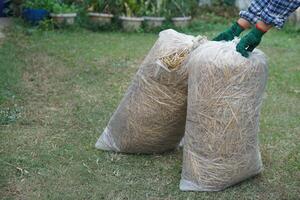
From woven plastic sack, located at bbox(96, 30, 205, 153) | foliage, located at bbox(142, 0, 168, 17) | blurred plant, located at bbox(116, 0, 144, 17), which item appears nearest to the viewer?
woven plastic sack, located at bbox(96, 30, 205, 153)

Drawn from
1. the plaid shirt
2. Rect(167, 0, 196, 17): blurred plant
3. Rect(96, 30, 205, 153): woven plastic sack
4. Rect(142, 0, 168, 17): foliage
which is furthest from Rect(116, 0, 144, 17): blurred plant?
the plaid shirt

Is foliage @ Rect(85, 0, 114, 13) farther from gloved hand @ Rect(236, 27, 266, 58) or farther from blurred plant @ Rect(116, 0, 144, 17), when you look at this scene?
gloved hand @ Rect(236, 27, 266, 58)

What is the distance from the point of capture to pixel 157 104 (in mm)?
3107

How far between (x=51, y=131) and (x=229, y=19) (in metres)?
6.69

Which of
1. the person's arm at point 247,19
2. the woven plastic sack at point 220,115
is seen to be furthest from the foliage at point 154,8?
the woven plastic sack at point 220,115

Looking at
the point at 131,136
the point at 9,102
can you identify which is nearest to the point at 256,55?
the point at 131,136

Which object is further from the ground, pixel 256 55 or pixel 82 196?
pixel 256 55

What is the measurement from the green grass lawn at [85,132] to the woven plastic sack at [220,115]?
12 cm

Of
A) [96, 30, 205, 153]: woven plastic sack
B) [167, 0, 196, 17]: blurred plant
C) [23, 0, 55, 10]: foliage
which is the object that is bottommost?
[167, 0, 196, 17]: blurred plant

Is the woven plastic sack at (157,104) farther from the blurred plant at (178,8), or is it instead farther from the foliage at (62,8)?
the blurred plant at (178,8)

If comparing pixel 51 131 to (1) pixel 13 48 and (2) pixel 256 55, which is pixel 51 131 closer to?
(2) pixel 256 55

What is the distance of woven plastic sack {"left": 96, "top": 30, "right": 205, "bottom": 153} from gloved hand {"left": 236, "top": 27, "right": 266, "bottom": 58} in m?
A: 0.36

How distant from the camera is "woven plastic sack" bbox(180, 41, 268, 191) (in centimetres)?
273

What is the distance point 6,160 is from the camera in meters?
3.16
